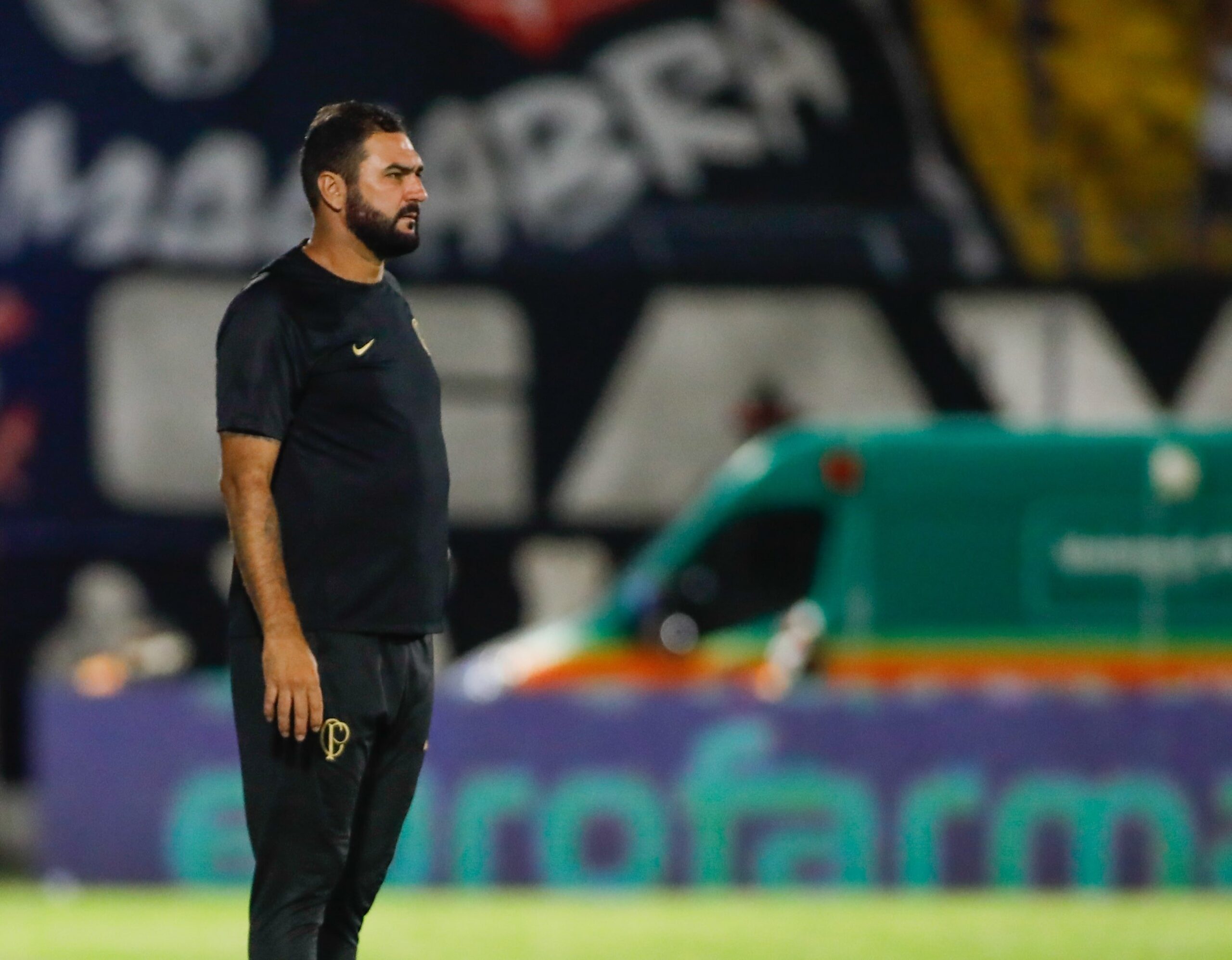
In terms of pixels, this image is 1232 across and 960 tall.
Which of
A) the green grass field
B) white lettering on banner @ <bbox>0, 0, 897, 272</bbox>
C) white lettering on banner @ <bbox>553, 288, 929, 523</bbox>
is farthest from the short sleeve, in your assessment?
white lettering on banner @ <bbox>553, 288, 929, 523</bbox>

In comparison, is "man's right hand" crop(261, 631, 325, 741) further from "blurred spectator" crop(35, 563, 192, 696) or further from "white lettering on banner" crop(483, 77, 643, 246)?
"white lettering on banner" crop(483, 77, 643, 246)

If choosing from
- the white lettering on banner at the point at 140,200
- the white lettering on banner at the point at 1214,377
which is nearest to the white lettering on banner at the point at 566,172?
the white lettering on banner at the point at 140,200

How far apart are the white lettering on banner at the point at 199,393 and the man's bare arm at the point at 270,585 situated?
13424mm

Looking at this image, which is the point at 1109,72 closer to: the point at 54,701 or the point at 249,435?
the point at 54,701

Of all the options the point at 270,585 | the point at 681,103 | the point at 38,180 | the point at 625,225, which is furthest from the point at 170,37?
the point at 270,585

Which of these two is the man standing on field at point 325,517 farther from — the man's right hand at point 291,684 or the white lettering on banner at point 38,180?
the white lettering on banner at point 38,180

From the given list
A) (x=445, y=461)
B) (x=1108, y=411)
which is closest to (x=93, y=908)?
(x=445, y=461)

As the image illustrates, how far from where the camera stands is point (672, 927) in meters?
10.3

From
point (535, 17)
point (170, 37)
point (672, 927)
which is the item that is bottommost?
point (672, 927)

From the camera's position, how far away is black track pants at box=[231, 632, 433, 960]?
4934 millimetres

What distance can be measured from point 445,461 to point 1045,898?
22.4 ft

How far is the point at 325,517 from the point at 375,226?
597mm

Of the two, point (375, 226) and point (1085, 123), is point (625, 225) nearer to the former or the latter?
point (1085, 123)

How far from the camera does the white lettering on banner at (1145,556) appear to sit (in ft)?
45.1
